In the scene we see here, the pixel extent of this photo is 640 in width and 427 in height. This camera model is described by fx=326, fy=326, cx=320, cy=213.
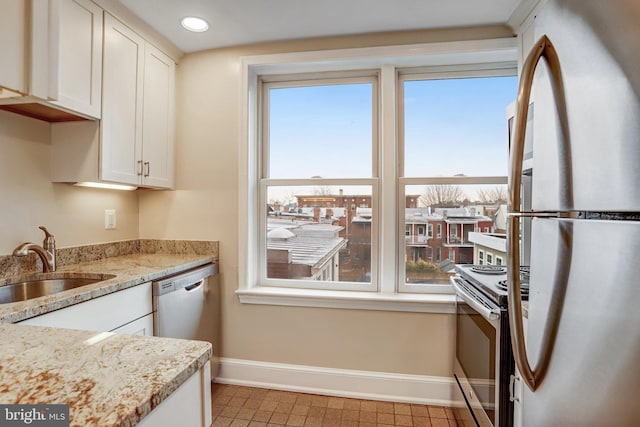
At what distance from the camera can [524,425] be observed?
0.82 m

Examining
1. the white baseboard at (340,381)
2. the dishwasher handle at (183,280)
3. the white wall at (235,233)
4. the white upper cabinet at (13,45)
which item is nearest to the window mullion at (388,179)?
the white wall at (235,233)

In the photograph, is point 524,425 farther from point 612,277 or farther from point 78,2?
point 78,2

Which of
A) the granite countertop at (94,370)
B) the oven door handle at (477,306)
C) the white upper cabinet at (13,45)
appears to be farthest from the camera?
the oven door handle at (477,306)

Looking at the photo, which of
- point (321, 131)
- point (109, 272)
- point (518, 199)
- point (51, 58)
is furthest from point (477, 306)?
point (51, 58)

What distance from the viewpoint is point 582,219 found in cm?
62

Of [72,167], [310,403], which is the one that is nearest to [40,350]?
[72,167]

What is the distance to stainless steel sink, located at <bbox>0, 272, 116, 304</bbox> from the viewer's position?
1.56 metres

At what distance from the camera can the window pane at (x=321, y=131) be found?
93.1 inches

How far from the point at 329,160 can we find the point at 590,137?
1.88 meters

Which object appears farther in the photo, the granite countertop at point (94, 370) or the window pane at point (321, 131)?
the window pane at point (321, 131)

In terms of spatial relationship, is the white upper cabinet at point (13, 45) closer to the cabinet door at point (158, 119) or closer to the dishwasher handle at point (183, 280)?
the cabinet door at point (158, 119)

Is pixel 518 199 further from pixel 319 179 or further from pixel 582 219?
pixel 319 179

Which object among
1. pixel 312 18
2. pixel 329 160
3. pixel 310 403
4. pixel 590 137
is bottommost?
pixel 310 403

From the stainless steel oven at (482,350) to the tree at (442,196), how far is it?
22.3 inches
